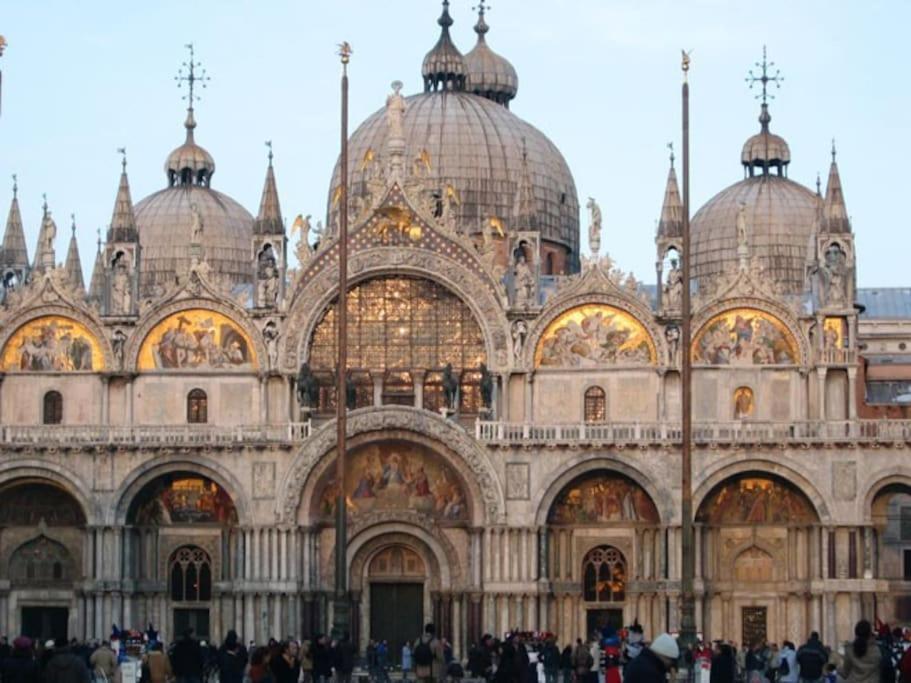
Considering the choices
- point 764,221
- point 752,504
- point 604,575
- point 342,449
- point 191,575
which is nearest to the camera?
point 342,449

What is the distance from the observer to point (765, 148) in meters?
91.4

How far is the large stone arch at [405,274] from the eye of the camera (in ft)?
251

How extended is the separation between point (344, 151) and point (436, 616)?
22.5 metres

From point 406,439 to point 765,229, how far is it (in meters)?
21.3

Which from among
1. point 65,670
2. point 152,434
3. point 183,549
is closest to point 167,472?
point 152,434

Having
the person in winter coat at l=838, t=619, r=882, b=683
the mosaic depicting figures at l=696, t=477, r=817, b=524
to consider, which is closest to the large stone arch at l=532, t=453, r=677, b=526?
the mosaic depicting figures at l=696, t=477, r=817, b=524

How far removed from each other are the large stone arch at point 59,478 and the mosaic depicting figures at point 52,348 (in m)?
3.34

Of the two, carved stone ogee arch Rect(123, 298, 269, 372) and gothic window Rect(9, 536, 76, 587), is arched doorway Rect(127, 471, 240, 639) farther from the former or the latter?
carved stone ogee arch Rect(123, 298, 269, 372)

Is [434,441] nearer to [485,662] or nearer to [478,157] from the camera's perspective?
[478,157]

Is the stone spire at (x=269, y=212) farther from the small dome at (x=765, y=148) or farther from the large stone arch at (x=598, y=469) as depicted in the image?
the small dome at (x=765, y=148)

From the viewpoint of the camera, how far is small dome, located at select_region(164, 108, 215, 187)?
96.9 meters

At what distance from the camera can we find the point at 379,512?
7600 cm

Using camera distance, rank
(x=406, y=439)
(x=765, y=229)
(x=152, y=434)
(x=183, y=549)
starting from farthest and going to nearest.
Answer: (x=765, y=229) < (x=183, y=549) < (x=152, y=434) < (x=406, y=439)

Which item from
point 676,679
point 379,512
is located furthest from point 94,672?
point 379,512
